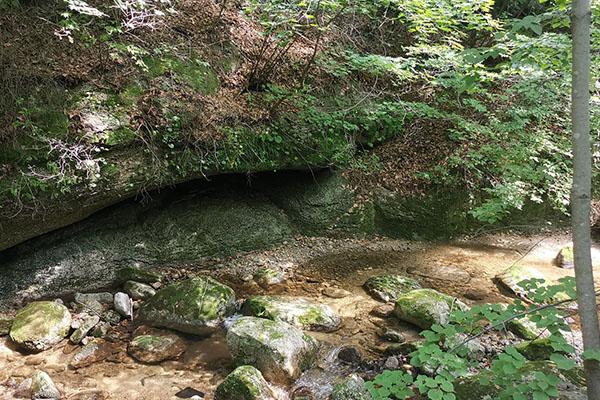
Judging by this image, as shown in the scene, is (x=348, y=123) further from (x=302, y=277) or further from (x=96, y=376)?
(x=96, y=376)

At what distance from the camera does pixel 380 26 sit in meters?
8.79

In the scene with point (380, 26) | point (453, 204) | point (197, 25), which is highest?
point (380, 26)

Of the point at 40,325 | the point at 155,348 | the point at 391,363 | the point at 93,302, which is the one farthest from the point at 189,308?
the point at 391,363

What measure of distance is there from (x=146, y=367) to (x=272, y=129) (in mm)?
4000

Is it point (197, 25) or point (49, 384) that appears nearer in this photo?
point (49, 384)

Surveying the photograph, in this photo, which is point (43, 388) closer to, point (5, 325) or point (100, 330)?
point (100, 330)

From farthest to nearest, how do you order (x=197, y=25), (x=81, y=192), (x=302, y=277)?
(x=197, y=25)
(x=302, y=277)
(x=81, y=192)

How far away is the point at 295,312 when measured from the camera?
5.13m

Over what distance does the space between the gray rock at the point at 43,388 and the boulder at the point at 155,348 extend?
31.0 inches

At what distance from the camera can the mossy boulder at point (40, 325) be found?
4.38 m

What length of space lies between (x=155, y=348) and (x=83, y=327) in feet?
3.14

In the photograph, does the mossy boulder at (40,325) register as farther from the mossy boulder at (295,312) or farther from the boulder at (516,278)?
the boulder at (516,278)

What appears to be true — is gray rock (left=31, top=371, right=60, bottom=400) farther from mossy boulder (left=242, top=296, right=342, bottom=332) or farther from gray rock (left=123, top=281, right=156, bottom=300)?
mossy boulder (left=242, top=296, right=342, bottom=332)

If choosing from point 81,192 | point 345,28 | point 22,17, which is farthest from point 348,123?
point 22,17
